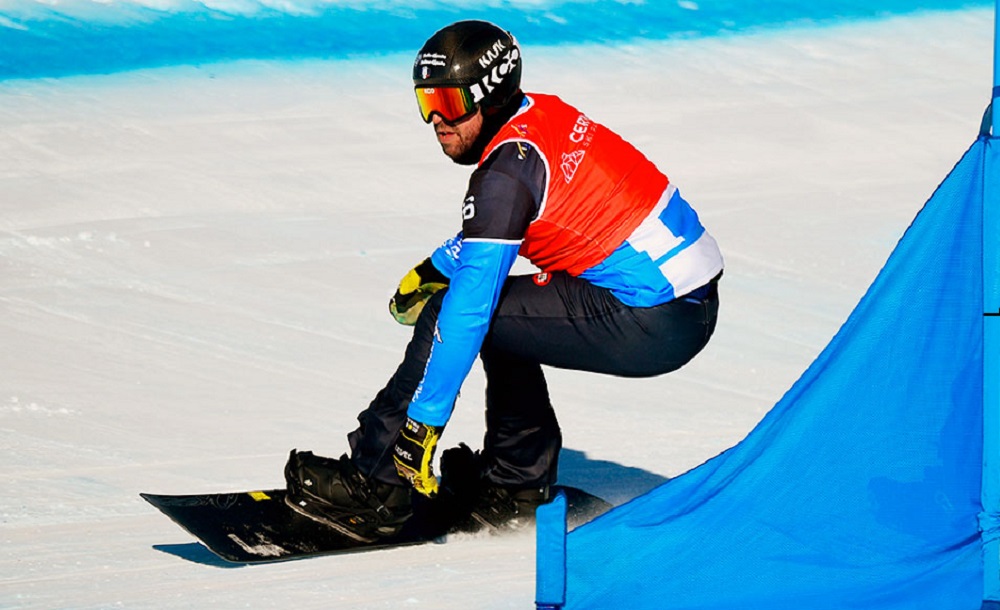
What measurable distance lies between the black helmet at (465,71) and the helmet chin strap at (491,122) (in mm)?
16

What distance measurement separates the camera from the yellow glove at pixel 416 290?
169 inches

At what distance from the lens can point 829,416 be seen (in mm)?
3283

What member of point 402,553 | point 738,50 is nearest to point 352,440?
point 402,553

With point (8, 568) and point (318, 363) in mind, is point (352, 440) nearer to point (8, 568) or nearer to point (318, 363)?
point (8, 568)

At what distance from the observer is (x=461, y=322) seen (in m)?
3.71

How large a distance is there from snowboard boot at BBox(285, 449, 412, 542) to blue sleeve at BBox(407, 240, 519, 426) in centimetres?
32

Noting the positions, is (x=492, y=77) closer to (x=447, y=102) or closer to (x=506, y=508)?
(x=447, y=102)

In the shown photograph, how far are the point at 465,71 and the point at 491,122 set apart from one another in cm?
15

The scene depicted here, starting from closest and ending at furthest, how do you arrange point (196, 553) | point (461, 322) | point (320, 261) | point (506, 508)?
1. point (461, 322)
2. point (196, 553)
3. point (506, 508)
4. point (320, 261)

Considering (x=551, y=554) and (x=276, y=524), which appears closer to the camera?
(x=551, y=554)

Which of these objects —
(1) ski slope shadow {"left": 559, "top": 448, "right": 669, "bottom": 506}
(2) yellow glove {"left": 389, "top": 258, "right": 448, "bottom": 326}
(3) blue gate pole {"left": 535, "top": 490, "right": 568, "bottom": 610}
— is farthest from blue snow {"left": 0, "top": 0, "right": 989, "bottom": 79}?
(3) blue gate pole {"left": 535, "top": 490, "right": 568, "bottom": 610}

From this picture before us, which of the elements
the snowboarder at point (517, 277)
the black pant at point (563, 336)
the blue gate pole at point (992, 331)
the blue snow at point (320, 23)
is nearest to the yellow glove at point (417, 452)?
the snowboarder at point (517, 277)

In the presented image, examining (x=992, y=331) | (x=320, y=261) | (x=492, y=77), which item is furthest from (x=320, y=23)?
(x=992, y=331)

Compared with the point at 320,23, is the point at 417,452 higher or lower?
lower
